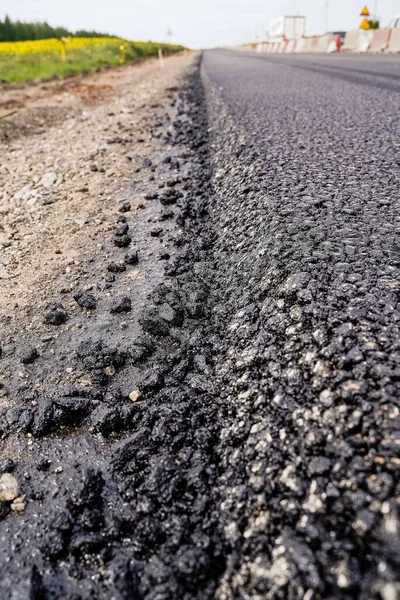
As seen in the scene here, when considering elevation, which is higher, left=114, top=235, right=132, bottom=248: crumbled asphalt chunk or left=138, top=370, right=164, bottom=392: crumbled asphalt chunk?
left=114, top=235, right=132, bottom=248: crumbled asphalt chunk

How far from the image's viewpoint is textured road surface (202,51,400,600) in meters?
0.79

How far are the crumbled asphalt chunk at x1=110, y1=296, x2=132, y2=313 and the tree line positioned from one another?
4183 cm

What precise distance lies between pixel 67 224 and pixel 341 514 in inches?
97.8

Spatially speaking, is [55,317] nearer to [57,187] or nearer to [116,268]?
[116,268]

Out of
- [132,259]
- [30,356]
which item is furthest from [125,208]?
[30,356]

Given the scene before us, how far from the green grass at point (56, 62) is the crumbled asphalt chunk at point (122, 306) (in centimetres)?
1342

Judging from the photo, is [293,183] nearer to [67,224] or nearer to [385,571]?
[67,224]

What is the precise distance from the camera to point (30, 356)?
162cm

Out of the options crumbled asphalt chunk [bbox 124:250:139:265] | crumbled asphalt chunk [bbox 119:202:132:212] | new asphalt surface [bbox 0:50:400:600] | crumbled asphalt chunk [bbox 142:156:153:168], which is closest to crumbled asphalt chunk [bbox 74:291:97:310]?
new asphalt surface [bbox 0:50:400:600]

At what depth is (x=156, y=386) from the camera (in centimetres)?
144

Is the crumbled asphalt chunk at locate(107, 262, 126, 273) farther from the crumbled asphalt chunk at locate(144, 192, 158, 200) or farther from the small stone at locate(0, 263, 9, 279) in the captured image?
the crumbled asphalt chunk at locate(144, 192, 158, 200)

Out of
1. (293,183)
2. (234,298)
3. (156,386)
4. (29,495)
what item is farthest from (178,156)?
(29,495)

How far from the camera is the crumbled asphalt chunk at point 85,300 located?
1.90 m

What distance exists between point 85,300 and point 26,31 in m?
43.6
